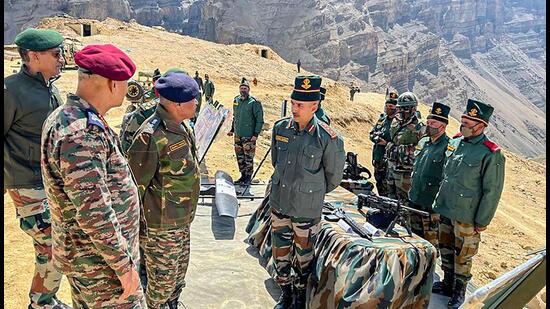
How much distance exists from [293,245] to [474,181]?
178 centimetres

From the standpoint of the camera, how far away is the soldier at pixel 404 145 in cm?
671

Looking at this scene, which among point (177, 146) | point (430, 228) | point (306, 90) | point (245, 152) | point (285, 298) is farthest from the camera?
point (245, 152)

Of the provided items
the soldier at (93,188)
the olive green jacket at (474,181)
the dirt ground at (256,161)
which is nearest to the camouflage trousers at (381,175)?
the dirt ground at (256,161)

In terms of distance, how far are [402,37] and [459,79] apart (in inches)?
753

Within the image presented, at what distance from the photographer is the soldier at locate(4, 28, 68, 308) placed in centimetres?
359

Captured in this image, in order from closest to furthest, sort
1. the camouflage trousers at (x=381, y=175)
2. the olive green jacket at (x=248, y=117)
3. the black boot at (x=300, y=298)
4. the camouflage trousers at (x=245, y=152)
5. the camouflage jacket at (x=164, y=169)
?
1. the camouflage jacket at (x=164, y=169)
2. the black boot at (x=300, y=298)
3. the camouflage trousers at (x=381, y=175)
4. the olive green jacket at (x=248, y=117)
5. the camouflage trousers at (x=245, y=152)

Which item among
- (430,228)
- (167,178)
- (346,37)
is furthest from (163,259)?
(346,37)

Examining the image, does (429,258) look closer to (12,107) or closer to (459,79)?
(12,107)

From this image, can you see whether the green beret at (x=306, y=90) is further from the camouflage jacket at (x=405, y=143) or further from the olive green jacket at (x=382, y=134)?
the olive green jacket at (x=382, y=134)

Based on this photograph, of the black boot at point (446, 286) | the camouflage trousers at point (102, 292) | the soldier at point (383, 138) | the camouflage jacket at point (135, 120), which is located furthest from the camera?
the soldier at point (383, 138)

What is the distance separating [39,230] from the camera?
3.67m

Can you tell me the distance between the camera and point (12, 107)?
3.54 metres

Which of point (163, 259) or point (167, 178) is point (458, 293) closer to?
point (163, 259)

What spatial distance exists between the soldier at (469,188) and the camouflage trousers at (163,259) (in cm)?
258
